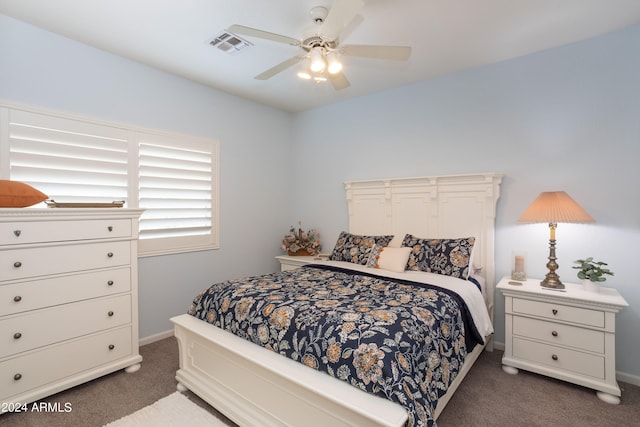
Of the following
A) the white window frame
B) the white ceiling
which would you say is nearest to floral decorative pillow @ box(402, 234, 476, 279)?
the white ceiling

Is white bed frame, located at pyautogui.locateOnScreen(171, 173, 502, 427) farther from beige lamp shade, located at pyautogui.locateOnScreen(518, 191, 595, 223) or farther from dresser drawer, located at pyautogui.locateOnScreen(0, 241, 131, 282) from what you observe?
dresser drawer, located at pyautogui.locateOnScreen(0, 241, 131, 282)

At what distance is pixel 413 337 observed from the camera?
1599 millimetres

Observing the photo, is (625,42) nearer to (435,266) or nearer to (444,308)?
(435,266)

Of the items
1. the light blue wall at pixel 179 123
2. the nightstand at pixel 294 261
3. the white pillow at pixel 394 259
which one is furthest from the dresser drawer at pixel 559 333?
the light blue wall at pixel 179 123

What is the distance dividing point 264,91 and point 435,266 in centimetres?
278

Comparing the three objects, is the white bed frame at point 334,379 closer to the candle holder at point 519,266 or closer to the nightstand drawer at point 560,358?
the candle holder at point 519,266

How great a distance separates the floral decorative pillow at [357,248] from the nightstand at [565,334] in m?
1.19

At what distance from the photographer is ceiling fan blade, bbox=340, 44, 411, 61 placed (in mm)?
1988

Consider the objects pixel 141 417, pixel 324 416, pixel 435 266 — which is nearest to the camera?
pixel 324 416

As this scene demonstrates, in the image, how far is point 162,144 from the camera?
321 cm

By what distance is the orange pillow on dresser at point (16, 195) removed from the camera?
6.58ft

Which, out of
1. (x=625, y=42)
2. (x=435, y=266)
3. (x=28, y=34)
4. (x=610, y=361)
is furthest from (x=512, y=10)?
(x=28, y=34)

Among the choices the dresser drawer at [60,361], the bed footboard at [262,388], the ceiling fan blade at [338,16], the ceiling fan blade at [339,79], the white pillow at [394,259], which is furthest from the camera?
the white pillow at [394,259]

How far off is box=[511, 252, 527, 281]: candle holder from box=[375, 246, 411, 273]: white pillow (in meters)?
0.93
